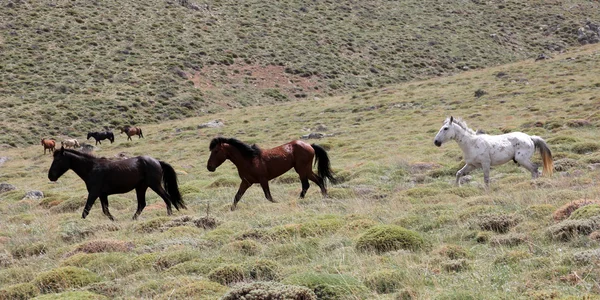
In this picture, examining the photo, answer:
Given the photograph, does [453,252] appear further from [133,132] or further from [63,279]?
[133,132]

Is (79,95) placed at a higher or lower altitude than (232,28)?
lower

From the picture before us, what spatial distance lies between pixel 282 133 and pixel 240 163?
78.1 feet

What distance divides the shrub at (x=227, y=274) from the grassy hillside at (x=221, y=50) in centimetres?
4016

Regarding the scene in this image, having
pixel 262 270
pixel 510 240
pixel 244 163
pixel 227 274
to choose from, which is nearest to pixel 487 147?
pixel 244 163

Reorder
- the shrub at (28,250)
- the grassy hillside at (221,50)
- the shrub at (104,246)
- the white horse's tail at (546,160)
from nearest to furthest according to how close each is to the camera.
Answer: the shrub at (104,246)
the shrub at (28,250)
the white horse's tail at (546,160)
the grassy hillside at (221,50)

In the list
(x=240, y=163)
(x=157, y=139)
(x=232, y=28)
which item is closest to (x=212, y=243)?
(x=240, y=163)

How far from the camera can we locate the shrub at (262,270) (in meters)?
7.41

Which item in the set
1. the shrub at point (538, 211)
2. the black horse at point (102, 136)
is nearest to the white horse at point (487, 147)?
the shrub at point (538, 211)

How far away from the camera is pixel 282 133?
38469 mm

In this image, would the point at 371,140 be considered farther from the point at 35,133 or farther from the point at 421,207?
the point at 35,133

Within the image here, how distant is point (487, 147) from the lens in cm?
1464

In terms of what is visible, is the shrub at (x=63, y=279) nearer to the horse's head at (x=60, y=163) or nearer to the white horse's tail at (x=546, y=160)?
the horse's head at (x=60, y=163)

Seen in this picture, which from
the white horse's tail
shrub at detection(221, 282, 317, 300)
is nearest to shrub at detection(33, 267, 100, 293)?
shrub at detection(221, 282, 317, 300)

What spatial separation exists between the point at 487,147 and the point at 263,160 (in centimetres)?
578
